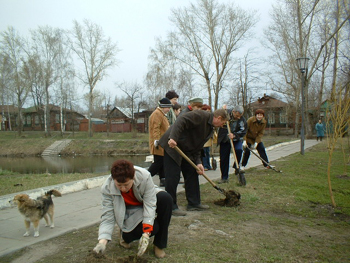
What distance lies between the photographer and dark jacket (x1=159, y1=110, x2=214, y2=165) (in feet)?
14.2

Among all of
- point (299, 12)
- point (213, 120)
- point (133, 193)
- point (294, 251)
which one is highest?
point (299, 12)

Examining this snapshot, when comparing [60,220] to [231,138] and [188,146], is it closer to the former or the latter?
[188,146]

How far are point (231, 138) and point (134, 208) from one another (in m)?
4.10

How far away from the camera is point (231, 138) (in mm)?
6699

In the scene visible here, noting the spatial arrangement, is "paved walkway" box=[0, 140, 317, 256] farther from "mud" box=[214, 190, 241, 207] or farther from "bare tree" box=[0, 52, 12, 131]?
"bare tree" box=[0, 52, 12, 131]

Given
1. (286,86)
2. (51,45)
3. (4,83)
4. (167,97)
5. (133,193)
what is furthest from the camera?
(4,83)

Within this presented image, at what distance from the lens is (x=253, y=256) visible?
9.84 feet

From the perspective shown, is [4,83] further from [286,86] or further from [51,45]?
[286,86]

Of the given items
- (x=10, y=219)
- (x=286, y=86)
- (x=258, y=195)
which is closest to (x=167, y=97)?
(x=258, y=195)

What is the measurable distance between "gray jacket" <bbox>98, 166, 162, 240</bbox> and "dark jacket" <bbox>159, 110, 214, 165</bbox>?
1456 millimetres

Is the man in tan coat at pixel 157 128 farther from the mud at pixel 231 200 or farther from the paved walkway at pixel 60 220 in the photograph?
the mud at pixel 231 200

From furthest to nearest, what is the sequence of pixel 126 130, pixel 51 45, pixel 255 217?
pixel 126 130, pixel 51 45, pixel 255 217

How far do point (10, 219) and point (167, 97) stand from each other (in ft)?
11.3

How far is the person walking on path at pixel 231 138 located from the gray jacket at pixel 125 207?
13.1 feet
